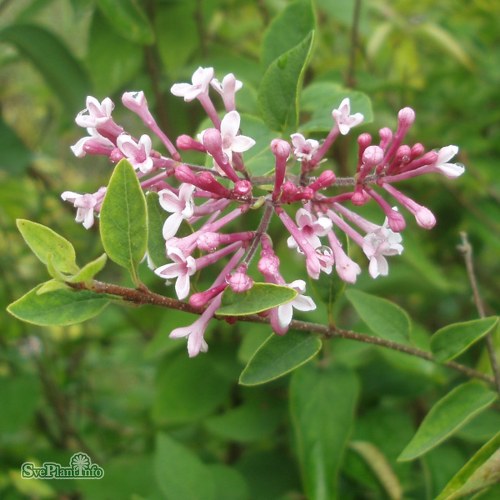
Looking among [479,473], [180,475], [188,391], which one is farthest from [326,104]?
[188,391]

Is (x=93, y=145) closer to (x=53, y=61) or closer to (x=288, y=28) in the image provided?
(x=288, y=28)

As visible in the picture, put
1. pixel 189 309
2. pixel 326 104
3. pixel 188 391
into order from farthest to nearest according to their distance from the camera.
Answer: pixel 188 391 → pixel 326 104 → pixel 189 309

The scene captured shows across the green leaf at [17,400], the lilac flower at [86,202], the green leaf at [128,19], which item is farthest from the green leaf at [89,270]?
the green leaf at [17,400]

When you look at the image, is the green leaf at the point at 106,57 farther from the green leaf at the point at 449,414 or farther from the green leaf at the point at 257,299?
the green leaf at the point at 449,414

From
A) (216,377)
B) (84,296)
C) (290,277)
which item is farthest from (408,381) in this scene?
(84,296)
